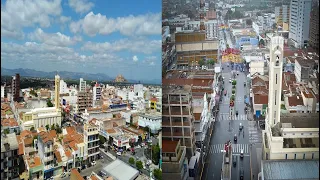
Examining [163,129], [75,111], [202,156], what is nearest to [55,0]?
[75,111]

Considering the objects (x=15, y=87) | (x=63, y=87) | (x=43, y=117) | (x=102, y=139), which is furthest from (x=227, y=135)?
(x=15, y=87)

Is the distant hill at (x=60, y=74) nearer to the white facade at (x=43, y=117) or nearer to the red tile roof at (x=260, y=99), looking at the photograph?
the white facade at (x=43, y=117)

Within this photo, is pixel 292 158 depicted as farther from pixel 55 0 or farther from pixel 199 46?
pixel 55 0

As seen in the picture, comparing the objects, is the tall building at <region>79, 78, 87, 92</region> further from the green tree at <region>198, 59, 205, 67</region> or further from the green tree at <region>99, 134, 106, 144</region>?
the green tree at <region>198, 59, 205, 67</region>

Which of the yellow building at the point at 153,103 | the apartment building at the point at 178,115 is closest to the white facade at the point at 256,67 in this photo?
the apartment building at the point at 178,115

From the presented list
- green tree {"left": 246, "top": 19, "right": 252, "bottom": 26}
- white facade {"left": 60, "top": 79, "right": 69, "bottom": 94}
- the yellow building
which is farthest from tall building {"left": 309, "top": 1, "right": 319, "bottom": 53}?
white facade {"left": 60, "top": 79, "right": 69, "bottom": 94}

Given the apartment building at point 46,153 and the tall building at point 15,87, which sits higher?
the tall building at point 15,87
